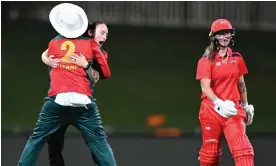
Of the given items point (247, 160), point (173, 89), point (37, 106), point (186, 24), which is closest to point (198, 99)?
point (173, 89)

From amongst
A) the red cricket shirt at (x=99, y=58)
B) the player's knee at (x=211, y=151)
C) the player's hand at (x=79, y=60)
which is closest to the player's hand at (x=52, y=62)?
the player's hand at (x=79, y=60)

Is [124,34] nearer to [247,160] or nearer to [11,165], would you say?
[11,165]

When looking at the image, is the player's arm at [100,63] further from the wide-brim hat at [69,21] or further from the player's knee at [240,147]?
the player's knee at [240,147]

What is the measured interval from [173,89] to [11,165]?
4.38 m

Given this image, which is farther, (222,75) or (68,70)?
(222,75)

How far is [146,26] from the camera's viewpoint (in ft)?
37.8

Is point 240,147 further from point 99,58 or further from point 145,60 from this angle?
point 145,60

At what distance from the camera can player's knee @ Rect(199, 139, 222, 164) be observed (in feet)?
22.2

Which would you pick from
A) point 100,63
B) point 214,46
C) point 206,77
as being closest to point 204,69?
point 206,77

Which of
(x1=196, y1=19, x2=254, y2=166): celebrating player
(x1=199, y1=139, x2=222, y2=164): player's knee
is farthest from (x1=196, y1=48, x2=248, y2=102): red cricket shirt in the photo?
(x1=199, y1=139, x2=222, y2=164): player's knee

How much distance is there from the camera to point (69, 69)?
6.36 m

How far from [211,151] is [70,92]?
1491 mm

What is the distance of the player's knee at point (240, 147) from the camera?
255 inches

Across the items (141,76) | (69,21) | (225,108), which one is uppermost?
(69,21)
